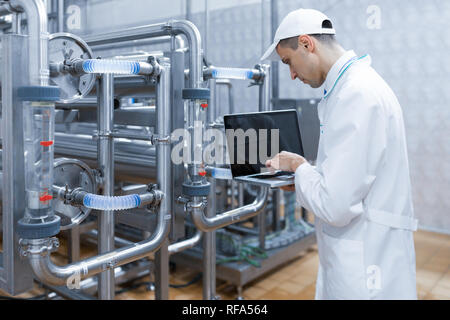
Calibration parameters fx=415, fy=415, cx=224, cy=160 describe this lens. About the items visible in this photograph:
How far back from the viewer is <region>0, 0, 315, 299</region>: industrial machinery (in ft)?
2.93

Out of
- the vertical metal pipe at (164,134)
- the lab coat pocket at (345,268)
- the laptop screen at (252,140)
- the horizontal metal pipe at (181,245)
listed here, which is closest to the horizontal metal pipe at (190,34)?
the vertical metal pipe at (164,134)

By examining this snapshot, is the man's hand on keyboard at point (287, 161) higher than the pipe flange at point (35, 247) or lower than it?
higher

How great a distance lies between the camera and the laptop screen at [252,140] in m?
1.23

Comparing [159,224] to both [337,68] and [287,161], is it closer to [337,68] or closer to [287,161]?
[287,161]

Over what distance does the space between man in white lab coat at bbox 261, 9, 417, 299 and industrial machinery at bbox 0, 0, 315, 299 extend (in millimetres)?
409

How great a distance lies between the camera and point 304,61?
1.01 metres

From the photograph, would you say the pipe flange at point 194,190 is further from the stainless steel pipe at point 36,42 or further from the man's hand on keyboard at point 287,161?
the stainless steel pipe at point 36,42

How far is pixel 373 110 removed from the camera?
89cm

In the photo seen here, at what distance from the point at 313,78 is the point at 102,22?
2.08 meters

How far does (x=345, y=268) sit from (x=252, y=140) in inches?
17.7

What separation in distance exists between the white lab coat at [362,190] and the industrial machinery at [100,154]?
48 centimetres

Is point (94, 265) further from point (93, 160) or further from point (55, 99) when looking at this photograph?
point (93, 160)

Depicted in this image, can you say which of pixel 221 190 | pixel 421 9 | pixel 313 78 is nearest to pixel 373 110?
pixel 313 78
